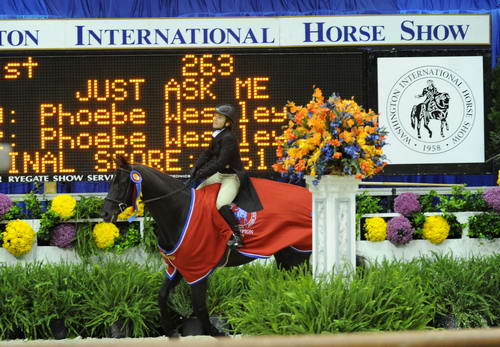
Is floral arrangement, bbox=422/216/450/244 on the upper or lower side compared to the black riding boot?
lower

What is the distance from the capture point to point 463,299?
6980 millimetres

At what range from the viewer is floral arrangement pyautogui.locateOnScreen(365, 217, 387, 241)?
955cm

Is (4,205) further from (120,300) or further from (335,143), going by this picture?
(335,143)

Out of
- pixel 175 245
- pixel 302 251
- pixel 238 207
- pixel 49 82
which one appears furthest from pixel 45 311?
pixel 49 82

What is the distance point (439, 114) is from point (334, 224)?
467 centimetres

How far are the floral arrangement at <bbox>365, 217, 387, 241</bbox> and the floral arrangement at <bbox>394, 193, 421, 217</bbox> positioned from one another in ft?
0.97

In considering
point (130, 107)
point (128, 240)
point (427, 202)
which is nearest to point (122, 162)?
point (128, 240)

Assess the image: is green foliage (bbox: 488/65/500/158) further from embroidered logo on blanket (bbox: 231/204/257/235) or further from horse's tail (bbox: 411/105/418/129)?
embroidered logo on blanket (bbox: 231/204/257/235)

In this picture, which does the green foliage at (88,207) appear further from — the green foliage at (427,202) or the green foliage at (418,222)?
the green foliage at (427,202)

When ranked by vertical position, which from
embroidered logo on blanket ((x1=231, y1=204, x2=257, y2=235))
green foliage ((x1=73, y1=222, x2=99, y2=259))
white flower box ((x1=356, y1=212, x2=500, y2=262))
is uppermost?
embroidered logo on blanket ((x1=231, y1=204, x2=257, y2=235))

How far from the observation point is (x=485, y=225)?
9625mm

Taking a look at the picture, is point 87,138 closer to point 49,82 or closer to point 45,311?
point 49,82

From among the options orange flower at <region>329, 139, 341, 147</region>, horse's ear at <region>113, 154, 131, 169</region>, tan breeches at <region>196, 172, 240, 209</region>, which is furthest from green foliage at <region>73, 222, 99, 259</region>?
orange flower at <region>329, 139, 341, 147</region>

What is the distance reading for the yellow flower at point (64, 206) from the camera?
30.3 feet
